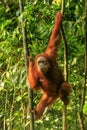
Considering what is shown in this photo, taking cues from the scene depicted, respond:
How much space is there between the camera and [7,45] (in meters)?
3.64

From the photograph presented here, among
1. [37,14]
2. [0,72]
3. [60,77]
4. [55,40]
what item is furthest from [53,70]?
[0,72]

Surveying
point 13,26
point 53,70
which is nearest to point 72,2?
Answer: point 53,70

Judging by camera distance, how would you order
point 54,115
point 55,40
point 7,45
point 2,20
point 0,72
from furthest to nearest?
point 54,115 < point 0,72 < point 2,20 < point 7,45 < point 55,40

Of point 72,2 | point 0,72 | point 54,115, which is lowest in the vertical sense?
point 54,115

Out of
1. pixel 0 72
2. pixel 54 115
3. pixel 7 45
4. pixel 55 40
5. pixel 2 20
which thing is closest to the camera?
pixel 55 40

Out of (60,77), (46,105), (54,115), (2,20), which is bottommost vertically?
(54,115)

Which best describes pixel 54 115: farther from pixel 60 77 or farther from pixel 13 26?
pixel 60 77

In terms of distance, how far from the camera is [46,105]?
3.03m

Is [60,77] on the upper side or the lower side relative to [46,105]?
upper

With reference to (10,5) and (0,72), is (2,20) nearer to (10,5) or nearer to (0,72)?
(10,5)

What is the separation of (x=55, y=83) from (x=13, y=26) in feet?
Result: 3.55

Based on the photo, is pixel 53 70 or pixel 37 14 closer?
pixel 53 70

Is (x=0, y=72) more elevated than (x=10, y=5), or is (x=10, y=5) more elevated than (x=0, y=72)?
(x=10, y=5)

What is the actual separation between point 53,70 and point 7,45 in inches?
31.4
